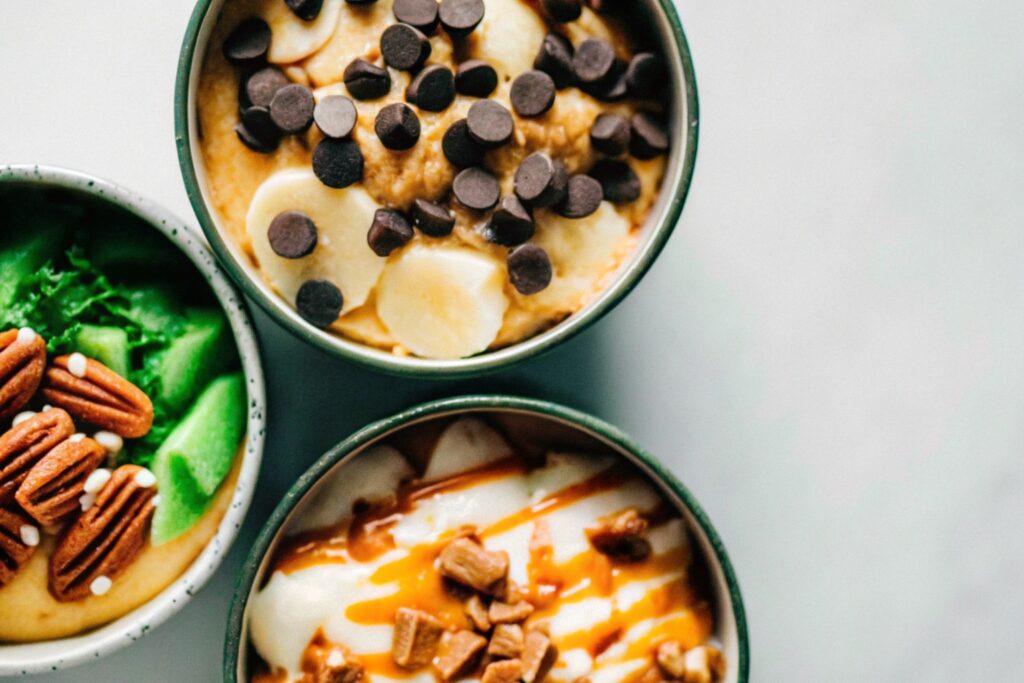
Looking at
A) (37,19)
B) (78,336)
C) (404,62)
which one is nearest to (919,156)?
(404,62)

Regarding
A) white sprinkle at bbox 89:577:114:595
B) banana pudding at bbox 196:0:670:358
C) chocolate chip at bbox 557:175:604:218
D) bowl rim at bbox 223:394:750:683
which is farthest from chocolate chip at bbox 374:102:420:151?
white sprinkle at bbox 89:577:114:595

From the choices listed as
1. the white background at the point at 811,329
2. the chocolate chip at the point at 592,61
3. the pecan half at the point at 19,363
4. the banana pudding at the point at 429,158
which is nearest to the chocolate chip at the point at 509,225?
the banana pudding at the point at 429,158

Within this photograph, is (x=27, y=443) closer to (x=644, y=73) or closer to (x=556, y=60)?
(x=556, y=60)

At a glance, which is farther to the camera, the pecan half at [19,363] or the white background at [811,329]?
the white background at [811,329]

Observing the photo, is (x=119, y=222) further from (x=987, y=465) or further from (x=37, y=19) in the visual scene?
(x=987, y=465)

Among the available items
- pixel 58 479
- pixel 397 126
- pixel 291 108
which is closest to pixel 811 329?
pixel 397 126

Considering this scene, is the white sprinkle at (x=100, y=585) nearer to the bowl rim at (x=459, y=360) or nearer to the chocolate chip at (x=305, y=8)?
the bowl rim at (x=459, y=360)
